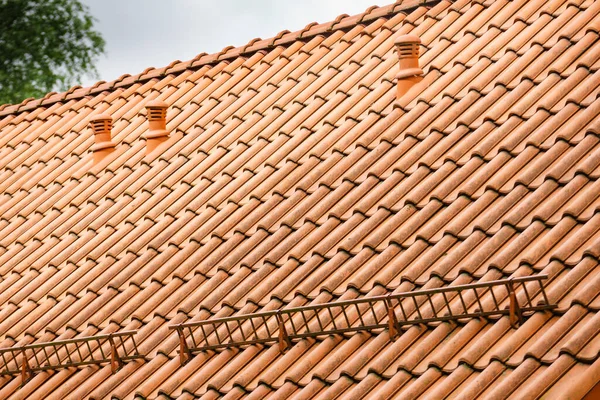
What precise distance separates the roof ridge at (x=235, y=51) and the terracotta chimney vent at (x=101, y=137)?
1.16 m

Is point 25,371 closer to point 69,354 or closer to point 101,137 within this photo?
point 69,354

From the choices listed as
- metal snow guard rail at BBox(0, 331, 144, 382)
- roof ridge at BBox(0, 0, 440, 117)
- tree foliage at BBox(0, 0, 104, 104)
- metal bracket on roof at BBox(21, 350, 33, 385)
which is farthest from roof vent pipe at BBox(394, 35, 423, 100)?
tree foliage at BBox(0, 0, 104, 104)

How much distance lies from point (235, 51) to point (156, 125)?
1.38 metres

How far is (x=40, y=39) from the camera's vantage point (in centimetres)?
3100

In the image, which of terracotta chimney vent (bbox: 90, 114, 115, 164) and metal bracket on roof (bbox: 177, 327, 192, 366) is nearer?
metal bracket on roof (bbox: 177, 327, 192, 366)

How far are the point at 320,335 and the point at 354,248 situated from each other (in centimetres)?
80

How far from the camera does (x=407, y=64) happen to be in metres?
9.10

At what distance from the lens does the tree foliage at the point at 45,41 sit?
30.2 m

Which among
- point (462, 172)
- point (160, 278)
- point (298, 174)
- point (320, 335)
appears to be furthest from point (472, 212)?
point (160, 278)

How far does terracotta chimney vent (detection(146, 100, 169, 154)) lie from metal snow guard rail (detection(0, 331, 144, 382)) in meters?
2.57

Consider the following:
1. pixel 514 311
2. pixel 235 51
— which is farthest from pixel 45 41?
pixel 514 311

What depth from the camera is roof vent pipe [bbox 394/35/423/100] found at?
29.6 ft

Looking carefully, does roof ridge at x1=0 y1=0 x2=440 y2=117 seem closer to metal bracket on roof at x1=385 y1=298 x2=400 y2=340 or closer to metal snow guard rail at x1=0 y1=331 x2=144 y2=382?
metal snow guard rail at x1=0 y1=331 x2=144 y2=382

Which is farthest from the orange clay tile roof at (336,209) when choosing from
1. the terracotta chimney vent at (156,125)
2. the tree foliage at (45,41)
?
the tree foliage at (45,41)
